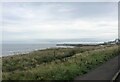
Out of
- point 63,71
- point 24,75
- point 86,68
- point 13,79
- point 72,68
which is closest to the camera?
point 13,79

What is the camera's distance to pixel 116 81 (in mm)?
15438

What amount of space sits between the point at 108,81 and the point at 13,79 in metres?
4.56

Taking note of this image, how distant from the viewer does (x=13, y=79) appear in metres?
14.3

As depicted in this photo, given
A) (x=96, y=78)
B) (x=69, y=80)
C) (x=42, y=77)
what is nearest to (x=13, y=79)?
(x=42, y=77)

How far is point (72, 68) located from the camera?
17.9 m

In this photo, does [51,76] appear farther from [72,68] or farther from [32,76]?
[72,68]

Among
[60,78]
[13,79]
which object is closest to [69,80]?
[60,78]

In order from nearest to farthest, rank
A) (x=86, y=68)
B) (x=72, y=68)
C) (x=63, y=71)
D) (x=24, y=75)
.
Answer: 1. (x=24, y=75)
2. (x=63, y=71)
3. (x=72, y=68)
4. (x=86, y=68)

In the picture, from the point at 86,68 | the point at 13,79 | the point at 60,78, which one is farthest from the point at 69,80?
the point at 86,68

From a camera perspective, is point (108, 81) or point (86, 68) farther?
point (86, 68)

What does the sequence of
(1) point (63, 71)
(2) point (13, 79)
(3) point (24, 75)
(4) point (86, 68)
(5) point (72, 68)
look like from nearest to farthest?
(2) point (13, 79)
(3) point (24, 75)
(1) point (63, 71)
(5) point (72, 68)
(4) point (86, 68)

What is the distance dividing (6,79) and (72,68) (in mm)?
4649

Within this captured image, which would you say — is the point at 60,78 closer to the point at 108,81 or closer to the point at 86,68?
the point at 108,81

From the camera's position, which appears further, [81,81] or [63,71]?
[63,71]
